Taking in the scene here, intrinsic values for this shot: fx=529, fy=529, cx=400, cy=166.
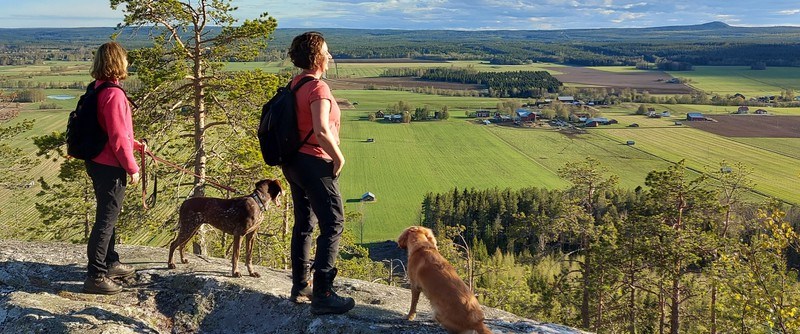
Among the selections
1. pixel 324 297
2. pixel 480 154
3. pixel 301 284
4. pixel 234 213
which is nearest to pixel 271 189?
pixel 234 213

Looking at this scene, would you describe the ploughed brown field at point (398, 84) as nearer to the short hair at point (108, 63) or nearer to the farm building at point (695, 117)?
the farm building at point (695, 117)

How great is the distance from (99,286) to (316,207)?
2915 mm

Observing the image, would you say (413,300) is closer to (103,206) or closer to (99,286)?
(103,206)

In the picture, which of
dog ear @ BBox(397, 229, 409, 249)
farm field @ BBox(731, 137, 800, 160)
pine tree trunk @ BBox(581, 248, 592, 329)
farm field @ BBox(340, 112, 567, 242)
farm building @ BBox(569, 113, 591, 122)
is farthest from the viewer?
farm building @ BBox(569, 113, 591, 122)

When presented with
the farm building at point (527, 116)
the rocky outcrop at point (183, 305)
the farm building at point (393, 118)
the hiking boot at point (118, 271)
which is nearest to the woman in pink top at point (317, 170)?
the rocky outcrop at point (183, 305)

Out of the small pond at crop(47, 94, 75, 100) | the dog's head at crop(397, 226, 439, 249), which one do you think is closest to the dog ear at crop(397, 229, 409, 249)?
the dog's head at crop(397, 226, 439, 249)

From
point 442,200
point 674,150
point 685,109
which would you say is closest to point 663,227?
point 442,200

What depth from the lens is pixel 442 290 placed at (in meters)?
5.05

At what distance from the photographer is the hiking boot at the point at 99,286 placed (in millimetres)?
5934

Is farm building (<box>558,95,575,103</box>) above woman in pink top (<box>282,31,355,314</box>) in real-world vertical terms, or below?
below

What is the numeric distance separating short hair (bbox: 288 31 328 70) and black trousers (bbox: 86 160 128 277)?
7.85ft

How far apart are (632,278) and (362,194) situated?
137 ft

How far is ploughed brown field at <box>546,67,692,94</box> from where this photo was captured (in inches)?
5123

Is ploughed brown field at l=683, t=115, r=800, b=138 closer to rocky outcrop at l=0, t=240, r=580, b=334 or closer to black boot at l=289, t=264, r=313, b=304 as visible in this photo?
rocky outcrop at l=0, t=240, r=580, b=334
